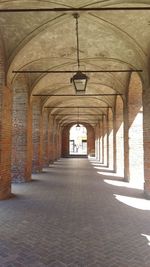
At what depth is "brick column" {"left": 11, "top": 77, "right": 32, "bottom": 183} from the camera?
41.2ft

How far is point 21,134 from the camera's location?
12867 millimetres

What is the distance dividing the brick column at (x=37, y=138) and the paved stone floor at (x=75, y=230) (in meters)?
7.48

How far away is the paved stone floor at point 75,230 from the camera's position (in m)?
4.11

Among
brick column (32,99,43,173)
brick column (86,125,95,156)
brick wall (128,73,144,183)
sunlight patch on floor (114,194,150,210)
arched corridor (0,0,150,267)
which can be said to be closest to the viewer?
arched corridor (0,0,150,267)

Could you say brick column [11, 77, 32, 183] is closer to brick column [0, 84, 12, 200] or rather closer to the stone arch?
brick column [0, 84, 12, 200]

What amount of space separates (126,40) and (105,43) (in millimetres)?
943

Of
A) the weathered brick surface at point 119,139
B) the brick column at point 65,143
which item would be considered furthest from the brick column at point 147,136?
the brick column at point 65,143

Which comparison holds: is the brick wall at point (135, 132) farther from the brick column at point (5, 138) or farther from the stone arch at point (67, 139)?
the stone arch at point (67, 139)

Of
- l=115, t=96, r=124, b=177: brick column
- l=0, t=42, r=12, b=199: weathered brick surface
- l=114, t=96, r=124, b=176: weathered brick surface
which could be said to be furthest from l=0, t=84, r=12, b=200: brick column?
l=114, t=96, r=124, b=176: weathered brick surface

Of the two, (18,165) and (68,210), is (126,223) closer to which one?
(68,210)

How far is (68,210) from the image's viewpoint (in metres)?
7.29

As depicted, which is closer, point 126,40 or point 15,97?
point 126,40

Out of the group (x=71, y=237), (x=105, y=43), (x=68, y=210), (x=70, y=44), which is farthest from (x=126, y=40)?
(x=71, y=237)

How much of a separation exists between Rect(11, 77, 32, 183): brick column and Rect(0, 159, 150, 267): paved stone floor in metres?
3.19
